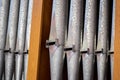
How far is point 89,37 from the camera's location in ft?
8.05

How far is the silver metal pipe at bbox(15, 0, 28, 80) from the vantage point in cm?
276

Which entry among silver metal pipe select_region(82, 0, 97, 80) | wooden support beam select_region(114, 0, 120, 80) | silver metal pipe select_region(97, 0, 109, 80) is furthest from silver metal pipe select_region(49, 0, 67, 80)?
wooden support beam select_region(114, 0, 120, 80)

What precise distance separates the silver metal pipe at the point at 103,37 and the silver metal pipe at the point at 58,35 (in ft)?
0.92

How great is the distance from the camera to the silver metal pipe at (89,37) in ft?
7.80

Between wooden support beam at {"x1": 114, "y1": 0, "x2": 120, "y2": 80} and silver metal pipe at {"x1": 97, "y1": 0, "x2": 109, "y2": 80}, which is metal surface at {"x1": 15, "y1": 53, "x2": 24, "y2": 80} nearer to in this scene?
silver metal pipe at {"x1": 97, "y1": 0, "x2": 109, "y2": 80}

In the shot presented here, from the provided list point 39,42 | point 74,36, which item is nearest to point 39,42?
point 39,42

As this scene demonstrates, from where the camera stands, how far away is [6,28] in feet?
9.68

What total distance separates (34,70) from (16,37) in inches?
18.6

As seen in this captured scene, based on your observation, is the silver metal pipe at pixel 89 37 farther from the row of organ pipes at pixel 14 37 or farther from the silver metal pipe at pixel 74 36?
the row of organ pipes at pixel 14 37

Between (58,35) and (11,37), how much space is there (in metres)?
0.55

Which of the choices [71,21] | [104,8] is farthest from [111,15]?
[71,21]

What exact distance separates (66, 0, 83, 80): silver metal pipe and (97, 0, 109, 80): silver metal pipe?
156 millimetres

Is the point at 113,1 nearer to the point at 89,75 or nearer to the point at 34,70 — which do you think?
the point at 89,75

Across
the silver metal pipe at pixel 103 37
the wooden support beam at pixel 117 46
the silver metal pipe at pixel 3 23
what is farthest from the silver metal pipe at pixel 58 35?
the silver metal pipe at pixel 3 23
